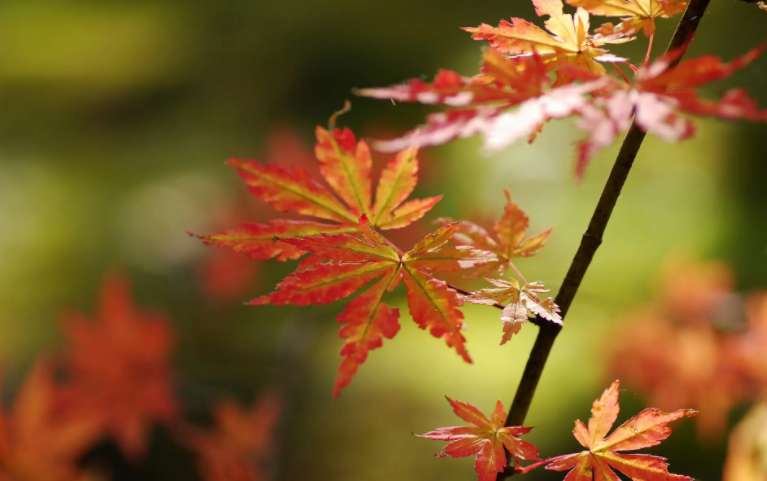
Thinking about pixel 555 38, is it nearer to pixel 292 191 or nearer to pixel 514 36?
pixel 514 36

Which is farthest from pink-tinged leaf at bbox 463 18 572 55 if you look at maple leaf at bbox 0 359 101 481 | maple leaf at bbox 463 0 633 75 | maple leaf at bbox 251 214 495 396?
maple leaf at bbox 0 359 101 481

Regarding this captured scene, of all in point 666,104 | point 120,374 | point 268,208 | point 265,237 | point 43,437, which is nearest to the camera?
point 666,104

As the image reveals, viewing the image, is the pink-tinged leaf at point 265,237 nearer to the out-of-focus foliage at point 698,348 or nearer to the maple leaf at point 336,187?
the maple leaf at point 336,187

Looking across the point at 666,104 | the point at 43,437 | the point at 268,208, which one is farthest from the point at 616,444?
the point at 268,208

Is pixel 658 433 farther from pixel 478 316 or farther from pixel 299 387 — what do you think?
pixel 478 316

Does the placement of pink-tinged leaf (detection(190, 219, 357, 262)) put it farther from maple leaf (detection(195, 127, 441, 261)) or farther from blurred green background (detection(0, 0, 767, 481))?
blurred green background (detection(0, 0, 767, 481))

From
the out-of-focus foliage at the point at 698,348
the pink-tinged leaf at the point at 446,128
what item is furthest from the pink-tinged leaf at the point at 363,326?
the out-of-focus foliage at the point at 698,348
